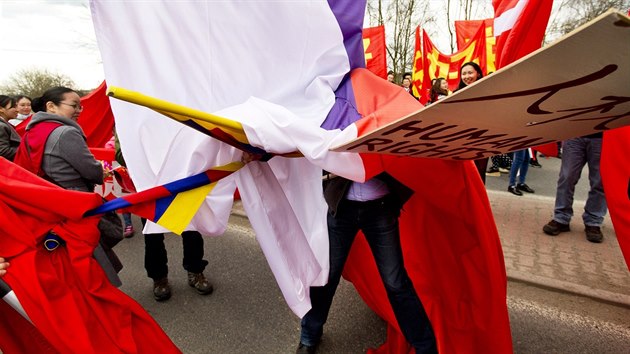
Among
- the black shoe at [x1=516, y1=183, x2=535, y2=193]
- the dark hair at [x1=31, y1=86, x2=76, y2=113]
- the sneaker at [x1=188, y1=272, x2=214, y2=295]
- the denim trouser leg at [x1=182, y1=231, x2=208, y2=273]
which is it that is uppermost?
the dark hair at [x1=31, y1=86, x2=76, y2=113]

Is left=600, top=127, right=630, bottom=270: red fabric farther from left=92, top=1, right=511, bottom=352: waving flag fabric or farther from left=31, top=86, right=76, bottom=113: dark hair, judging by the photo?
left=31, top=86, right=76, bottom=113: dark hair

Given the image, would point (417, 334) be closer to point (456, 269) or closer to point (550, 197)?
point (456, 269)

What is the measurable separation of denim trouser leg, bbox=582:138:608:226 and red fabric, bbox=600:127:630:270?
1604 millimetres

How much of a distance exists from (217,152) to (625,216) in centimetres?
217

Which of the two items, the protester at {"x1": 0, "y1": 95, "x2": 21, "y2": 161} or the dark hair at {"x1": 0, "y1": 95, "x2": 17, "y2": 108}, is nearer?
the protester at {"x1": 0, "y1": 95, "x2": 21, "y2": 161}

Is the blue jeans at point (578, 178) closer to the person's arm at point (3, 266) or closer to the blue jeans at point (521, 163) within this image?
the blue jeans at point (521, 163)

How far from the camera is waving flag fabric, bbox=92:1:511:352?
1.50m

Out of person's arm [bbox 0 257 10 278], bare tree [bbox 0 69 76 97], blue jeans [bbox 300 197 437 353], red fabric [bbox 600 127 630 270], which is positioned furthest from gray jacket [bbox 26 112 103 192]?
bare tree [bbox 0 69 76 97]

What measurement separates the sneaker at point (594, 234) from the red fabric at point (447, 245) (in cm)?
250

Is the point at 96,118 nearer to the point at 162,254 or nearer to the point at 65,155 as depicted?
the point at 162,254

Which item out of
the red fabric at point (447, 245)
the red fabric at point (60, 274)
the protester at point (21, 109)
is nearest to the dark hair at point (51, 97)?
the red fabric at point (60, 274)

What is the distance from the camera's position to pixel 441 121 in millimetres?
1021

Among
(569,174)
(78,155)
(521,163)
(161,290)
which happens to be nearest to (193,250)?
(161,290)

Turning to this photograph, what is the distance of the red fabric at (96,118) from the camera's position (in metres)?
4.09
